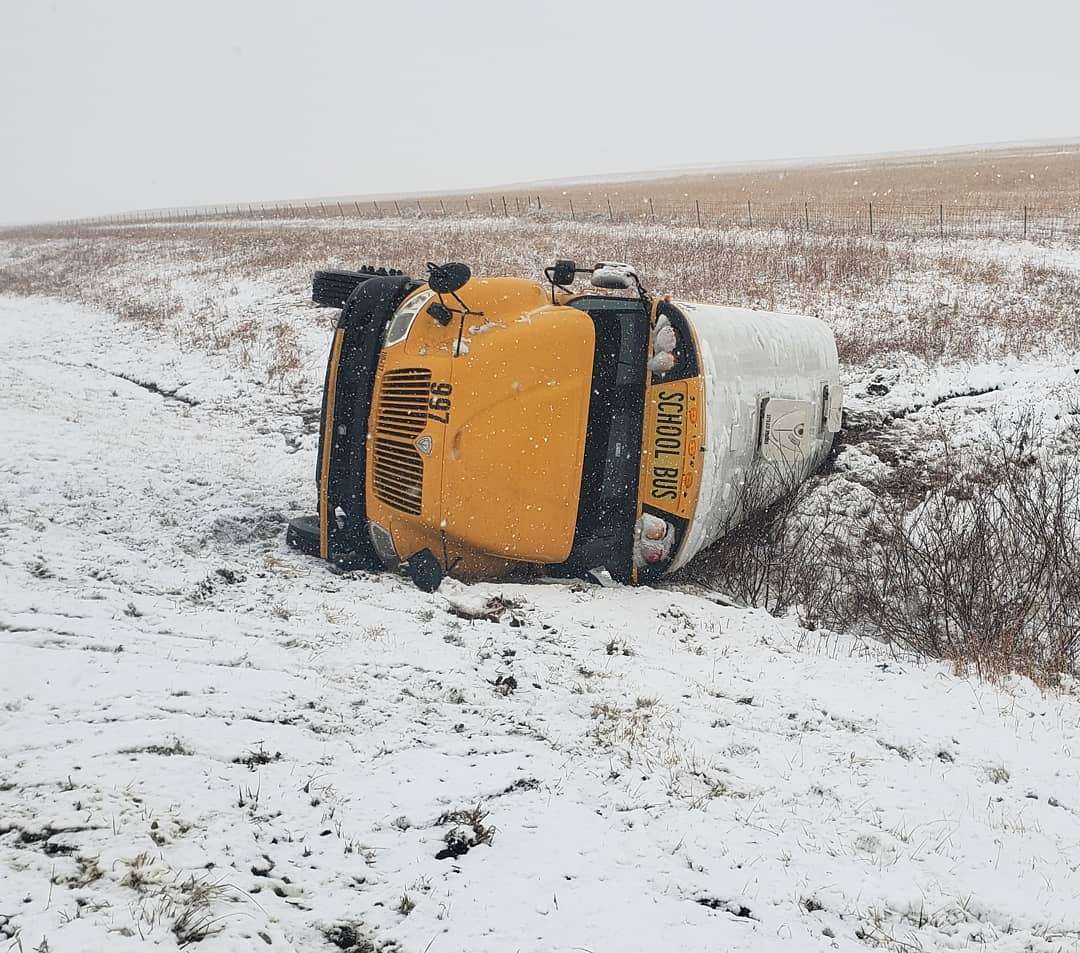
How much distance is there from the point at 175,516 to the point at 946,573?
5911mm

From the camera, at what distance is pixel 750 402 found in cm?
618

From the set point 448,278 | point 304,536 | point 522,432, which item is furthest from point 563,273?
point 304,536

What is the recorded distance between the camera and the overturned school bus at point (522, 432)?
530 cm

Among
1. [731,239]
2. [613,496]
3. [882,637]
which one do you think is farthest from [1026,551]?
[731,239]

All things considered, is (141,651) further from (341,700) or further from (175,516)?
(175,516)

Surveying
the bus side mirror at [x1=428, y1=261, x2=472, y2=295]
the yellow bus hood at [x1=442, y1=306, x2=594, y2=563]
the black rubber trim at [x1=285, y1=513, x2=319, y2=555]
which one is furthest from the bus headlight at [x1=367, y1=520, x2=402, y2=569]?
the bus side mirror at [x1=428, y1=261, x2=472, y2=295]

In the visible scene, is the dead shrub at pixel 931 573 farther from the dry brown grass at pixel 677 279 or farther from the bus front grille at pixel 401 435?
the dry brown grass at pixel 677 279

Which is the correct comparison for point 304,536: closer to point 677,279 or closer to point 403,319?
point 403,319

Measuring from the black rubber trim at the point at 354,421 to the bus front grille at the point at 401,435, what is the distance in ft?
0.40

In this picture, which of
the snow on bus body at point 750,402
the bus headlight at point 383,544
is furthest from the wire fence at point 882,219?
the bus headlight at point 383,544

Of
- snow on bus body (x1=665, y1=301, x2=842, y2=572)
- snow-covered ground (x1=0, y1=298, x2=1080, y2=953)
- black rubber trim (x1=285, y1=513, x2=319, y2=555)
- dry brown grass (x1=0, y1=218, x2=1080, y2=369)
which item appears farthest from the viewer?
dry brown grass (x1=0, y1=218, x2=1080, y2=369)

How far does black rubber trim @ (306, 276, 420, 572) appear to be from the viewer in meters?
5.57

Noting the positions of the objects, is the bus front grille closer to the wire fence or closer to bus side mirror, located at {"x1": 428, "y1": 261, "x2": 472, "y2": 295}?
bus side mirror, located at {"x1": 428, "y1": 261, "x2": 472, "y2": 295}

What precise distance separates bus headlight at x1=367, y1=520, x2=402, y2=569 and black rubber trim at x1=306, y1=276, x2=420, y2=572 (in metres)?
0.04
